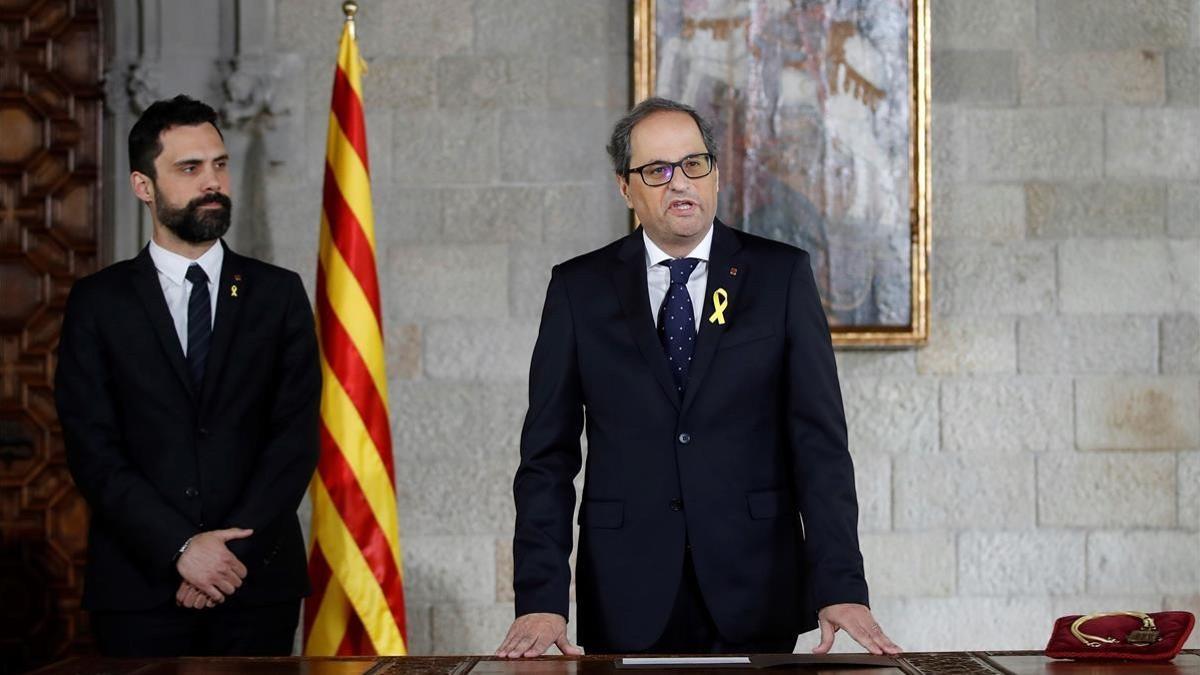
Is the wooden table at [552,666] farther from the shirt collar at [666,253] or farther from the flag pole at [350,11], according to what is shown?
the flag pole at [350,11]

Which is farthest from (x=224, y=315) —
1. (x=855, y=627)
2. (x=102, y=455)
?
(x=855, y=627)

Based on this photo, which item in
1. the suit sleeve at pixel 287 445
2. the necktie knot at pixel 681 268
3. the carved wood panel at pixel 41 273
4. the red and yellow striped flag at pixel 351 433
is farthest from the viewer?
the carved wood panel at pixel 41 273

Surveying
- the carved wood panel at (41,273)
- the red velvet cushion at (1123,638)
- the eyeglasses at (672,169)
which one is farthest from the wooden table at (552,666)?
the carved wood panel at (41,273)

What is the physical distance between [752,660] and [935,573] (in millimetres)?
2654

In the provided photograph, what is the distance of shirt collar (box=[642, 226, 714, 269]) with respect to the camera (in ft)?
8.63

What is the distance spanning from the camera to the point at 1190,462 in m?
4.66

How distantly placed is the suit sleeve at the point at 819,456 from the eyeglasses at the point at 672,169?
26 cm

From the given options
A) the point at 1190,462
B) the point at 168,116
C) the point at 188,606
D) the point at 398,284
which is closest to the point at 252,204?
the point at 398,284

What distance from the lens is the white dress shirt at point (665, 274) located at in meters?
2.63

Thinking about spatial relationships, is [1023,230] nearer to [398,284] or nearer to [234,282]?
[398,284]

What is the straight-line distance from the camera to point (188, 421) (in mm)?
3086

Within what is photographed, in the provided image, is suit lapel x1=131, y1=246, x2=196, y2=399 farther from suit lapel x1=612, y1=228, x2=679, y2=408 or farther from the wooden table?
suit lapel x1=612, y1=228, x2=679, y2=408

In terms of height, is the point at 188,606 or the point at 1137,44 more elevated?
the point at 1137,44

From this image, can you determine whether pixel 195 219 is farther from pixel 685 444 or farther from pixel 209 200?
pixel 685 444
